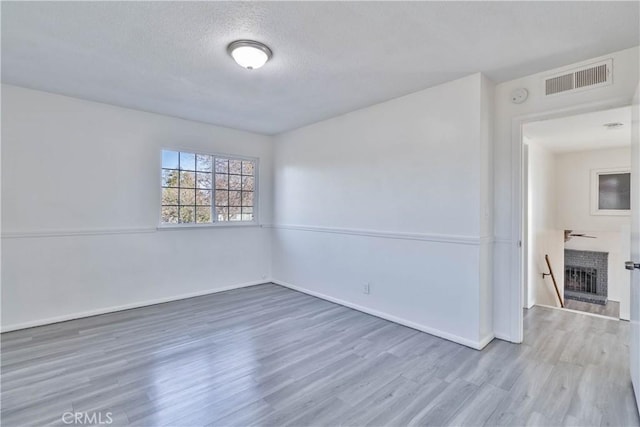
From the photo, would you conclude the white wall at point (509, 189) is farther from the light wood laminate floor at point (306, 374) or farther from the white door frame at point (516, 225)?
the light wood laminate floor at point (306, 374)

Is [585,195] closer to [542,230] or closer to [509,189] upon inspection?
[542,230]

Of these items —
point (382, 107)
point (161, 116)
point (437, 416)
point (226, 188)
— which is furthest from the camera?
point (226, 188)

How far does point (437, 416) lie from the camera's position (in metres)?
1.90

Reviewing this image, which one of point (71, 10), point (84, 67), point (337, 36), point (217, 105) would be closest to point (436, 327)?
point (337, 36)

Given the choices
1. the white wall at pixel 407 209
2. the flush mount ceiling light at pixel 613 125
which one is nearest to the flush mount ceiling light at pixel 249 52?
the white wall at pixel 407 209

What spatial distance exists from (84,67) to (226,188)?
2420mm

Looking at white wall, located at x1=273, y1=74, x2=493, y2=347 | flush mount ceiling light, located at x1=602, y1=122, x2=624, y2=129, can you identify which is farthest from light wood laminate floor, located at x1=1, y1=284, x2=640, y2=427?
flush mount ceiling light, located at x1=602, y1=122, x2=624, y2=129

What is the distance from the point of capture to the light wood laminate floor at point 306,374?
6.29ft

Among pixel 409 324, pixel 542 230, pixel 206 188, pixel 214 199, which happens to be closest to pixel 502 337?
pixel 409 324

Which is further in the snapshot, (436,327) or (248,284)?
(248,284)

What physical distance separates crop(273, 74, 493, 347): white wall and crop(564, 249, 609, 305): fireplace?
5698 millimetres

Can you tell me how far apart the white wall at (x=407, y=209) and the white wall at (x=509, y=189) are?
0.42ft

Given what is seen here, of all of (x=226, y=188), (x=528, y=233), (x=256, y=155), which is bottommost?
(x=528, y=233)

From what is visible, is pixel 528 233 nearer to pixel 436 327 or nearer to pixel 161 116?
pixel 436 327
